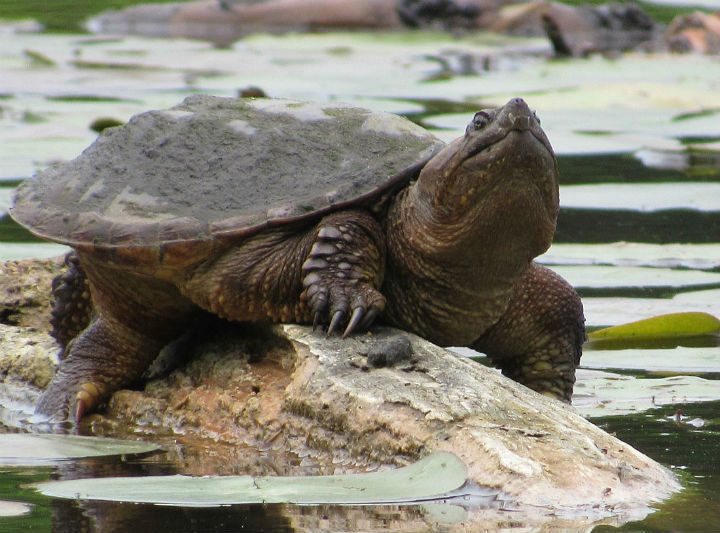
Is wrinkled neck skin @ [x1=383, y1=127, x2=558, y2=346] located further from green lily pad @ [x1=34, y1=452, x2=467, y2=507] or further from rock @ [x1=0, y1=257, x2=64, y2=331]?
rock @ [x1=0, y1=257, x2=64, y2=331]

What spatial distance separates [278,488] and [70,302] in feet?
5.07

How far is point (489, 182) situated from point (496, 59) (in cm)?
893

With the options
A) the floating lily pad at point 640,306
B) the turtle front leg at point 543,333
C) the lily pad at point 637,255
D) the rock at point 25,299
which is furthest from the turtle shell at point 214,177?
the lily pad at point 637,255

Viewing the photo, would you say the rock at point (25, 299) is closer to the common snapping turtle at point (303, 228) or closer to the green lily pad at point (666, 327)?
the common snapping turtle at point (303, 228)

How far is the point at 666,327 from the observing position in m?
4.04

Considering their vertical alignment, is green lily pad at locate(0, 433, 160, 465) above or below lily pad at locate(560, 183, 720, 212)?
above

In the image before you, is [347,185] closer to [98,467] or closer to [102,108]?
[98,467]

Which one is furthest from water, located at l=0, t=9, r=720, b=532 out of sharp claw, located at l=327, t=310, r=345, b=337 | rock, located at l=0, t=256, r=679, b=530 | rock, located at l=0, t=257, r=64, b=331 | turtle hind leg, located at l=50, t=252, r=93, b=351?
turtle hind leg, located at l=50, t=252, r=93, b=351

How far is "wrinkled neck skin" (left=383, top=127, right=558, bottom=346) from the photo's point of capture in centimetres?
286

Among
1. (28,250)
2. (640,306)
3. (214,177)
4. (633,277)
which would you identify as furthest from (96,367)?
(633,277)

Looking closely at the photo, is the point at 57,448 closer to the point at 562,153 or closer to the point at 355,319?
the point at 355,319

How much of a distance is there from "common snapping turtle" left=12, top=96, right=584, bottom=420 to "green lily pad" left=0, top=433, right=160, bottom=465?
1.44ft

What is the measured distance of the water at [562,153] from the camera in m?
2.46

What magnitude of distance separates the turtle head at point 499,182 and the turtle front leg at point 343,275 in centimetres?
19
